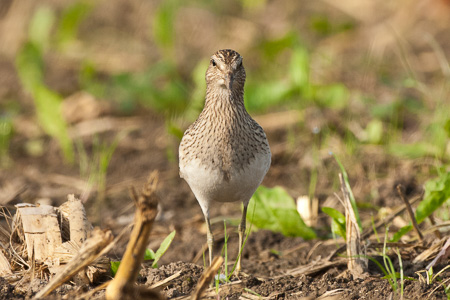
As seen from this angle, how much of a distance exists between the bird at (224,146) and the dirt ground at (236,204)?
1.66 ft

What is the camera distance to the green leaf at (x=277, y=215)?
475 centimetres

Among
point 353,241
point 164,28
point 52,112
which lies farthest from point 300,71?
point 353,241

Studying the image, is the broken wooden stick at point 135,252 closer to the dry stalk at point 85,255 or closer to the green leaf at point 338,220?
the dry stalk at point 85,255

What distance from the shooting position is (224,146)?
4023 millimetres

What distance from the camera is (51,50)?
10.2m

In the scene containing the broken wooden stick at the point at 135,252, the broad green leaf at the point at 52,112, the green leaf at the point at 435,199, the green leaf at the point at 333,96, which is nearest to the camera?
the broken wooden stick at the point at 135,252

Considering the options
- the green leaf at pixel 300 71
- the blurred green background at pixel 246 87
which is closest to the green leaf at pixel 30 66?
the blurred green background at pixel 246 87

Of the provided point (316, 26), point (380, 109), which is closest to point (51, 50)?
point (316, 26)

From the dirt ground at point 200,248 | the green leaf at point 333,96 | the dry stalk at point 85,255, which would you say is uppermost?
the green leaf at point 333,96

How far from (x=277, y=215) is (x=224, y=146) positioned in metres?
0.97

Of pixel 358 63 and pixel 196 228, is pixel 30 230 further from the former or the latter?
pixel 358 63

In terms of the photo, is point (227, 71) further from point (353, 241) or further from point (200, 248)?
point (200, 248)

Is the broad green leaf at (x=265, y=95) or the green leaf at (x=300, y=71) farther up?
the green leaf at (x=300, y=71)

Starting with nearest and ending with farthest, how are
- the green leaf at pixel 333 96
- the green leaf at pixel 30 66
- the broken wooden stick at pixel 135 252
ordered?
the broken wooden stick at pixel 135 252 → the green leaf at pixel 333 96 → the green leaf at pixel 30 66
